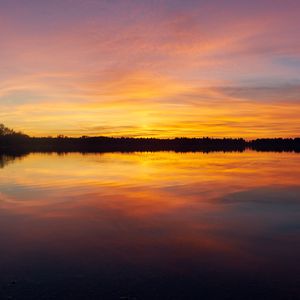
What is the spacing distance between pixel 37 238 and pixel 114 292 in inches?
224

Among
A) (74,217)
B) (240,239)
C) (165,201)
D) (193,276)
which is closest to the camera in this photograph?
(193,276)

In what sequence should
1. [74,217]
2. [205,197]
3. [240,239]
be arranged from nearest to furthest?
[240,239] < [74,217] < [205,197]

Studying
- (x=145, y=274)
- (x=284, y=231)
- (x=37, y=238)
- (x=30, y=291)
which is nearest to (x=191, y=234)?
(x=284, y=231)

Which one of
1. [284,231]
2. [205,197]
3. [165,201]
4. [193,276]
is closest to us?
[193,276]

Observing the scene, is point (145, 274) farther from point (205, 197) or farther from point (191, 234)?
point (205, 197)

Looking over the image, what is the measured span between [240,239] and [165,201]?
8486mm

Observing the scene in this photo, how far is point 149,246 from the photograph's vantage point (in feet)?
41.3

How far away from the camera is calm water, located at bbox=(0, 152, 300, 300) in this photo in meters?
9.16

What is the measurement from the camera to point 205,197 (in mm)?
23250

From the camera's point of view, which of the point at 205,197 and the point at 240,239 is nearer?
the point at 240,239

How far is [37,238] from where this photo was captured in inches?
535

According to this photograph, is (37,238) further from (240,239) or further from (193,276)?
(240,239)

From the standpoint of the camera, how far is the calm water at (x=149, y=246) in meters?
9.16

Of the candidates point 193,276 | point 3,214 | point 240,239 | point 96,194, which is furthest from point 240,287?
point 96,194
